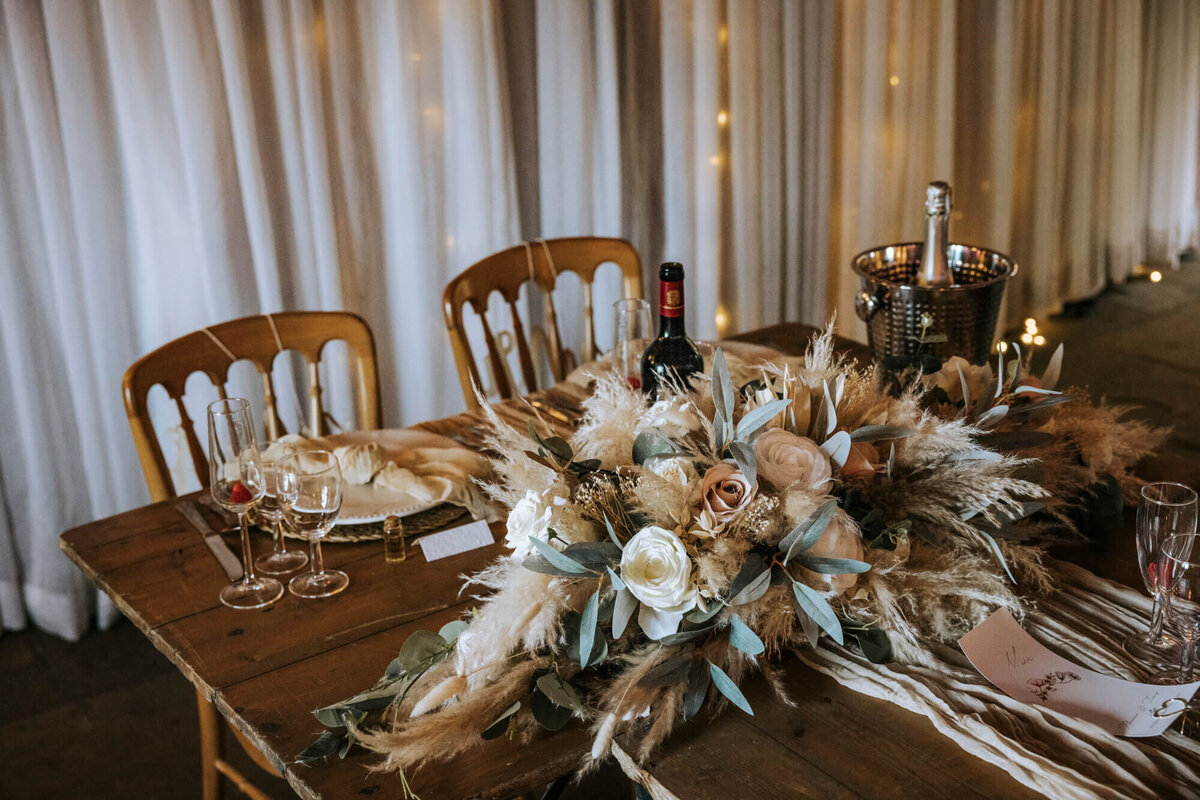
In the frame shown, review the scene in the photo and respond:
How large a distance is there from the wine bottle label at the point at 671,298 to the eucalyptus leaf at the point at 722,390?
278 millimetres

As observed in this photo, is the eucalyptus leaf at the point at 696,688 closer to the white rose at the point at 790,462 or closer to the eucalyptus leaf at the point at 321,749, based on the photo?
the white rose at the point at 790,462

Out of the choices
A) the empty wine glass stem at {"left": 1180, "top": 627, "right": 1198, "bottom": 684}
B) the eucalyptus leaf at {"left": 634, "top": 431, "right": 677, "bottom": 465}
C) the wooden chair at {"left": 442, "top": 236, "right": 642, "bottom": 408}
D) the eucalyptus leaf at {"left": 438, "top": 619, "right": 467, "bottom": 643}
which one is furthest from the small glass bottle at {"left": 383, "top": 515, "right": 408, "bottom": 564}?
the empty wine glass stem at {"left": 1180, "top": 627, "right": 1198, "bottom": 684}

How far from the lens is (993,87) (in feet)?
13.1

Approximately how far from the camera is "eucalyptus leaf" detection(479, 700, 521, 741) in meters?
0.94

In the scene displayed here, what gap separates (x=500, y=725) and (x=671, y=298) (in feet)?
1.93

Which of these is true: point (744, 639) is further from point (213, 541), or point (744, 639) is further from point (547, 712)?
point (213, 541)

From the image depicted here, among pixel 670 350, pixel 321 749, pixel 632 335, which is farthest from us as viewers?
pixel 632 335

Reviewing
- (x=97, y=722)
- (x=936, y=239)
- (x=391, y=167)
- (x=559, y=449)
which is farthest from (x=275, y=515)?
(x=391, y=167)

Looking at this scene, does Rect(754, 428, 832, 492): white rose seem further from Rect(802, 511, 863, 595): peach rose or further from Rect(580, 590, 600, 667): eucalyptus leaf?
Rect(580, 590, 600, 667): eucalyptus leaf

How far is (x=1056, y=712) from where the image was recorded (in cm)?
94

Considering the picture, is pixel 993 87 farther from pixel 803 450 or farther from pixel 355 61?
pixel 803 450

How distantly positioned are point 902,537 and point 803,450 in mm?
125

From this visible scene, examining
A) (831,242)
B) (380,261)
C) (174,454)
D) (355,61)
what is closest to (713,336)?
(831,242)

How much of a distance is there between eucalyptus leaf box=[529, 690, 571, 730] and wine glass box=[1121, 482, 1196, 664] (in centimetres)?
55
